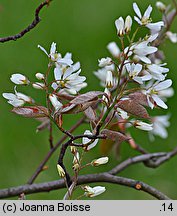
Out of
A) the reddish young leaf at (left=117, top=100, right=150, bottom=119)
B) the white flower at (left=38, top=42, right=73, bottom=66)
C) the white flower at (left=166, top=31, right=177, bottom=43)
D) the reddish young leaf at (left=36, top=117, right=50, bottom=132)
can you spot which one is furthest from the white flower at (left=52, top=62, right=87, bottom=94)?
the white flower at (left=166, top=31, right=177, bottom=43)

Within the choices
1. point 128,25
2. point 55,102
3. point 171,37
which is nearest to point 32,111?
point 55,102

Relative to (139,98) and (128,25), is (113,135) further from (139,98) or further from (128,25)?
(128,25)

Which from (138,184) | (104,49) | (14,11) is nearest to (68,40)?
(104,49)

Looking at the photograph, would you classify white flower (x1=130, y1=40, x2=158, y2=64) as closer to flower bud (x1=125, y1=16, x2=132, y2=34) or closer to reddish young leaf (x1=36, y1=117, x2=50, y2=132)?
flower bud (x1=125, y1=16, x2=132, y2=34)

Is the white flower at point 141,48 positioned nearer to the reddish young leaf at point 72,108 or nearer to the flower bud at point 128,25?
A: the flower bud at point 128,25

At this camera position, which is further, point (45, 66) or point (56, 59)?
point (45, 66)

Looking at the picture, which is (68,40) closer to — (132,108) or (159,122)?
(159,122)

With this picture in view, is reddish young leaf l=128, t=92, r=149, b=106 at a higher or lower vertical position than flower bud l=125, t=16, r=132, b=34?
lower
